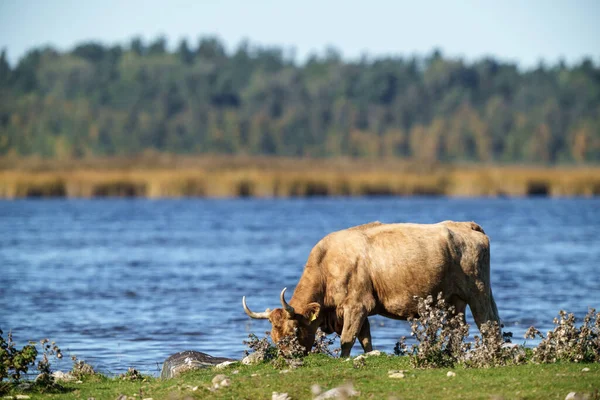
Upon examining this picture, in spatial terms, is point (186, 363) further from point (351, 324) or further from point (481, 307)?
point (481, 307)

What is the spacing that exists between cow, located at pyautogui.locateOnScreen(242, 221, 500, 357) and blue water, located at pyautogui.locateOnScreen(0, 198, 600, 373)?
116 inches

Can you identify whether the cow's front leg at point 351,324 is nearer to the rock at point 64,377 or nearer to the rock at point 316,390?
the rock at point 316,390

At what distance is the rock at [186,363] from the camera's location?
482 inches

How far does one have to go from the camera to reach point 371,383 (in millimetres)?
10156

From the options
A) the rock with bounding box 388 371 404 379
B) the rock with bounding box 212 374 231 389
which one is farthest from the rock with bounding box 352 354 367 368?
the rock with bounding box 212 374 231 389

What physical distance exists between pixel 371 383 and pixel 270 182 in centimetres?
6136

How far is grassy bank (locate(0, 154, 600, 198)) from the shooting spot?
69.9m

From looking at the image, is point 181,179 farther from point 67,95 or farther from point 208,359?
point 67,95

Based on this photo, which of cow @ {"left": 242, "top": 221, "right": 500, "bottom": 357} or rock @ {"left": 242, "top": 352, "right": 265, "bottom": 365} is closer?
rock @ {"left": 242, "top": 352, "right": 265, "bottom": 365}

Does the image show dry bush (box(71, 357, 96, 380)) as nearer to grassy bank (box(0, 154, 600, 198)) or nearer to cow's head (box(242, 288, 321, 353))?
cow's head (box(242, 288, 321, 353))

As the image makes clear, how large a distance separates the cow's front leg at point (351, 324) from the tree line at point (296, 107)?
105470 mm

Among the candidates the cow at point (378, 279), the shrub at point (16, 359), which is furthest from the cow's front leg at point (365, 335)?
the shrub at point (16, 359)

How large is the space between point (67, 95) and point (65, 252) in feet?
391

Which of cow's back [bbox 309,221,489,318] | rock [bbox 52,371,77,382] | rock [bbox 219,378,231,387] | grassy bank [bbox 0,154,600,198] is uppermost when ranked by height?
cow's back [bbox 309,221,489,318]
